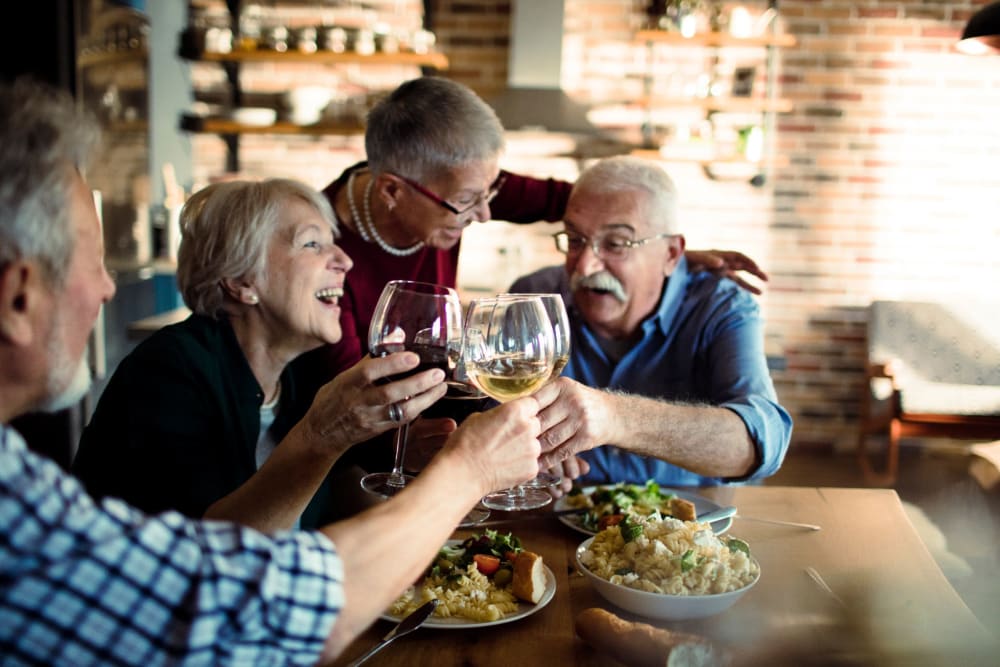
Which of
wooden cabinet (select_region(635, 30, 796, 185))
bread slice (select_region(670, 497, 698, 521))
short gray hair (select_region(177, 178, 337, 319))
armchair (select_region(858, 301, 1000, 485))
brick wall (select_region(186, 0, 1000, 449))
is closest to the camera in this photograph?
bread slice (select_region(670, 497, 698, 521))

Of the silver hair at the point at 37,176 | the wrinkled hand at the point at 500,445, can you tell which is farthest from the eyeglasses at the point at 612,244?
the silver hair at the point at 37,176

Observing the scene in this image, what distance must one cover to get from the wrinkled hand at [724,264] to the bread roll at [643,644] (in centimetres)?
135

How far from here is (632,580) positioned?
1.23 meters

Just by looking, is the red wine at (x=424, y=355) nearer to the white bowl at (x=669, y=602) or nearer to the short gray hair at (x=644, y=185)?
the white bowl at (x=669, y=602)

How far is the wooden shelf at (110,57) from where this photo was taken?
4035 mm

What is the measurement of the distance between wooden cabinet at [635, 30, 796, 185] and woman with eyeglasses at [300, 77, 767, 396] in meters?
2.56

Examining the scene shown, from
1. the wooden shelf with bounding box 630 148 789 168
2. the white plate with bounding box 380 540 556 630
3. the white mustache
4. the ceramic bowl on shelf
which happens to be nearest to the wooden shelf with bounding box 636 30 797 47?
the wooden shelf with bounding box 630 148 789 168

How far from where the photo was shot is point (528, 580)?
4.08 ft

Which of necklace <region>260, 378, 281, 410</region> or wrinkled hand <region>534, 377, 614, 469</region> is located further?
necklace <region>260, 378, 281, 410</region>

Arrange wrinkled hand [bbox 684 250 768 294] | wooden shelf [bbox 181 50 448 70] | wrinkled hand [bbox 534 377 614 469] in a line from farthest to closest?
wooden shelf [bbox 181 50 448 70] < wrinkled hand [bbox 684 250 768 294] < wrinkled hand [bbox 534 377 614 469]

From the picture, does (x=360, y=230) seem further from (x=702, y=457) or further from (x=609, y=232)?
(x=702, y=457)

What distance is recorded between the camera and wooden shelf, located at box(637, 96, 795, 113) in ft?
15.3

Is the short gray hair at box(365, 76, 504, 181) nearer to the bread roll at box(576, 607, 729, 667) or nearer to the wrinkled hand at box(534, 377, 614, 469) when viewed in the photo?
the wrinkled hand at box(534, 377, 614, 469)

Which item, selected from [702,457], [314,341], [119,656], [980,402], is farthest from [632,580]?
[980,402]
